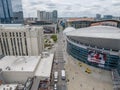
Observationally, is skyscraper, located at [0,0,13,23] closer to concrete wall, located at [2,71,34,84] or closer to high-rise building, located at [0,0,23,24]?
high-rise building, located at [0,0,23,24]

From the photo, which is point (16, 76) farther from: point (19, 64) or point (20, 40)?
point (20, 40)

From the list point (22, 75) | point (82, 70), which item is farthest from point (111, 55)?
point (22, 75)

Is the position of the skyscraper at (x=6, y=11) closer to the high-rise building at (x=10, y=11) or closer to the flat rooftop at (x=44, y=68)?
the high-rise building at (x=10, y=11)

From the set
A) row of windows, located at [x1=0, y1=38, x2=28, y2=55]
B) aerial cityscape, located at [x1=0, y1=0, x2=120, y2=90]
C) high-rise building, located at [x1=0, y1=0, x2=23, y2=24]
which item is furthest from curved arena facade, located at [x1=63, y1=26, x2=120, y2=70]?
high-rise building, located at [x1=0, y1=0, x2=23, y2=24]

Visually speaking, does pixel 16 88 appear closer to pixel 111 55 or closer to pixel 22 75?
pixel 22 75

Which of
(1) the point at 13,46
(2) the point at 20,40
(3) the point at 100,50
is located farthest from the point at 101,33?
(1) the point at 13,46

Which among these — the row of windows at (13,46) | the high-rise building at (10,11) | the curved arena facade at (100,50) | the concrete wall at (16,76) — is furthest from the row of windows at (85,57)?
the high-rise building at (10,11)
